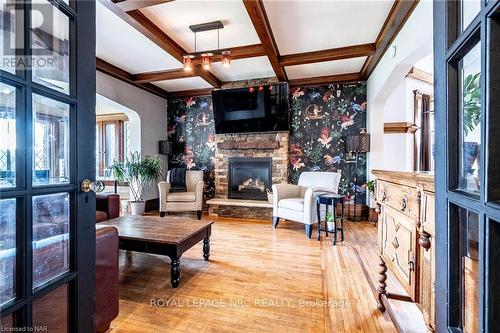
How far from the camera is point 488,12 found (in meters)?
0.38

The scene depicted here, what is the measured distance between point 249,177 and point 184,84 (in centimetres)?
230

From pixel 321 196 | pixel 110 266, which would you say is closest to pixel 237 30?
pixel 321 196

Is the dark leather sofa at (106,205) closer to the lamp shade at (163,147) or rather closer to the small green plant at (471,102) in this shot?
the lamp shade at (163,147)

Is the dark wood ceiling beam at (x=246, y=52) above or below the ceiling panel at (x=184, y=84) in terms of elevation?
below

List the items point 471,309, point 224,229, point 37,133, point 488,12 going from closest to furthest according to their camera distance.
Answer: point 488,12
point 471,309
point 37,133
point 224,229

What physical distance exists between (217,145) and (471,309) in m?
4.62

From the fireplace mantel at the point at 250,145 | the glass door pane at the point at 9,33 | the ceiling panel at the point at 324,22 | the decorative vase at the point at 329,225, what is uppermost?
the ceiling panel at the point at 324,22

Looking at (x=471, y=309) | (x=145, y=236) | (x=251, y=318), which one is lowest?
(x=251, y=318)

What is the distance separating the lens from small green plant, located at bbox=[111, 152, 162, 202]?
4.36 metres

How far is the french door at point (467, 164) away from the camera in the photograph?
39 centimetres

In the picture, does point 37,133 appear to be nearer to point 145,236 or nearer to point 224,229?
point 145,236

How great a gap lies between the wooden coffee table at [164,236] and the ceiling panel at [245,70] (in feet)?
8.62

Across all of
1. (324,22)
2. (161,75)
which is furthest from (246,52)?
(161,75)

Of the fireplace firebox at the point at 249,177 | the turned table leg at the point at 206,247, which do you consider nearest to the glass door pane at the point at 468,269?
the turned table leg at the point at 206,247
